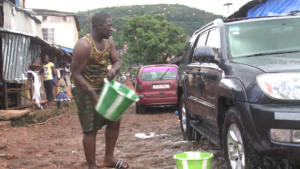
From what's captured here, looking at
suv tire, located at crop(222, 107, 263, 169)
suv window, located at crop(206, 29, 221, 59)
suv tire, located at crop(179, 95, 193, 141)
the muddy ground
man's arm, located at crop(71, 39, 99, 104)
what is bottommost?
the muddy ground

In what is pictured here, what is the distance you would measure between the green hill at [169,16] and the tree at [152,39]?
19.1 m

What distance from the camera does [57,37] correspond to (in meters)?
30.3

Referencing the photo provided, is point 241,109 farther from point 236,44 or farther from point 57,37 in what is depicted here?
point 57,37

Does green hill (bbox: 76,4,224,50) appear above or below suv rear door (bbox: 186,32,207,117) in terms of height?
above

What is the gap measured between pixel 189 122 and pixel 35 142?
10.2 ft

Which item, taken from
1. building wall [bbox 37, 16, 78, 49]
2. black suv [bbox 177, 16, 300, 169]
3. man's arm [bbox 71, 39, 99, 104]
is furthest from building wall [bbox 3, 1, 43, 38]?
building wall [bbox 37, 16, 78, 49]

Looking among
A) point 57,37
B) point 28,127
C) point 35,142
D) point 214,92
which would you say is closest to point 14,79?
point 28,127

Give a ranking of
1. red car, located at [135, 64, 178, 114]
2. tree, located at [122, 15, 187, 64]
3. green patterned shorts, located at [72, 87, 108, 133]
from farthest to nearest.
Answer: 1. tree, located at [122, 15, 187, 64]
2. red car, located at [135, 64, 178, 114]
3. green patterned shorts, located at [72, 87, 108, 133]

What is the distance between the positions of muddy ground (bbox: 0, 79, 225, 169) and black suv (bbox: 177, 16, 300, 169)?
0.64 metres

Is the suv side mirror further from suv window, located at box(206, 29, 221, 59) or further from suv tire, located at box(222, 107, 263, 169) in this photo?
suv tire, located at box(222, 107, 263, 169)

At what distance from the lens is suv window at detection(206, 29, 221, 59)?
4.18 meters

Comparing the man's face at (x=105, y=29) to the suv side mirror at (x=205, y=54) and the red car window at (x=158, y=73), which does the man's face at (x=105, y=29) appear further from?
the red car window at (x=158, y=73)

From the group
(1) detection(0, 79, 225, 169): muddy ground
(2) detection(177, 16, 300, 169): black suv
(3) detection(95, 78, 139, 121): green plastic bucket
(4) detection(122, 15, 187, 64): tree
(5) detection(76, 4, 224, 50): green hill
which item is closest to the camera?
(2) detection(177, 16, 300, 169): black suv

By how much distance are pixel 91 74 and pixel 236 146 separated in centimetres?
185
